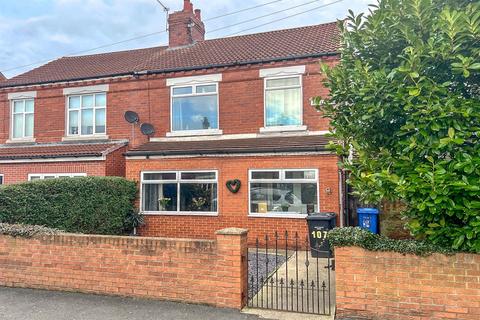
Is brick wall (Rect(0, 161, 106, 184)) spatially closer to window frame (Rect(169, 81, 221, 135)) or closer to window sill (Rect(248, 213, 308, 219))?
window frame (Rect(169, 81, 221, 135))

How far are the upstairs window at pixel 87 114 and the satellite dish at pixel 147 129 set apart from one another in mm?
1916

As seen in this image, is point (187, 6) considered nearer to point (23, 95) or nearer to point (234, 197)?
point (23, 95)

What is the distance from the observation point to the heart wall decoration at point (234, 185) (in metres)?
10.9

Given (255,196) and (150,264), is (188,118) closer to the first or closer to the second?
(255,196)

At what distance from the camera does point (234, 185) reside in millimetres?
10938

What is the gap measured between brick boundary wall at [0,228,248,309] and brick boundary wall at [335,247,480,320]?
1524mm

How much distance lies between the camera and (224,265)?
544cm

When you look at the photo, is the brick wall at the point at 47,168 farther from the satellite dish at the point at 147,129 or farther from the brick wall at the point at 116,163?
the satellite dish at the point at 147,129

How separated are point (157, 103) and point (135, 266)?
9096mm

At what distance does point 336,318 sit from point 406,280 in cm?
104

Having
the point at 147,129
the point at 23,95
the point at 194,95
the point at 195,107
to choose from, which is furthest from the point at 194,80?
the point at 23,95

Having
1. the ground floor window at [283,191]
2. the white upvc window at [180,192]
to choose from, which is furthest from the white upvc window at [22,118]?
the ground floor window at [283,191]

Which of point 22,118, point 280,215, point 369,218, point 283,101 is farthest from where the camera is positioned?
point 22,118

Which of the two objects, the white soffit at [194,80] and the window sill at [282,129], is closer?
the window sill at [282,129]
